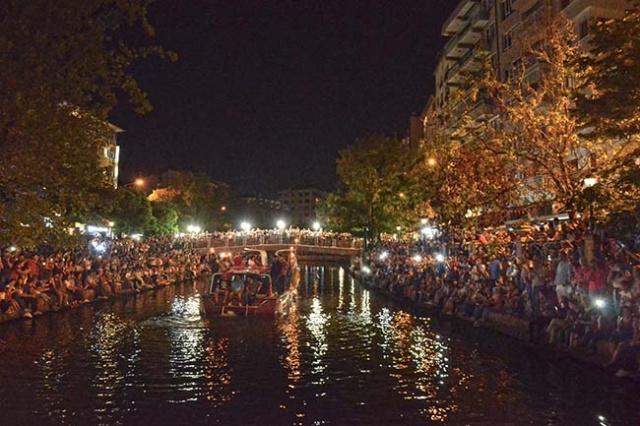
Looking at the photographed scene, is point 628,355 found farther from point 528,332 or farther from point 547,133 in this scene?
point 547,133

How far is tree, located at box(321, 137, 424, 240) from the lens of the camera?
170 feet

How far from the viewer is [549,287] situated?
18594 mm

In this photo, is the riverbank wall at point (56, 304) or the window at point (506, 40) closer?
the riverbank wall at point (56, 304)

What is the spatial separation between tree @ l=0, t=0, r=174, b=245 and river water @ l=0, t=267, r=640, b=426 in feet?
13.5

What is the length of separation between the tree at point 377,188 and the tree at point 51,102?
33535mm

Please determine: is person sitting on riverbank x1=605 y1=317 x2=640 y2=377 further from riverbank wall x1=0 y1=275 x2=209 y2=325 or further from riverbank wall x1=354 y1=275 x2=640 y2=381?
riverbank wall x1=0 y1=275 x2=209 y2=325

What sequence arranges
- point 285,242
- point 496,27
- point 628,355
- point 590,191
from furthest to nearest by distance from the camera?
point 285,242 < point 496,27 < point 590,191 < point 628,355

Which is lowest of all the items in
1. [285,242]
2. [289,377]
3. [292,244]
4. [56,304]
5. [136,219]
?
[289,377]

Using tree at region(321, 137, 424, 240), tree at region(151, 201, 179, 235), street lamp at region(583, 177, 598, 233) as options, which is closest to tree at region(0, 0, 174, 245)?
street lamp at region(583, 177, 598, 233)

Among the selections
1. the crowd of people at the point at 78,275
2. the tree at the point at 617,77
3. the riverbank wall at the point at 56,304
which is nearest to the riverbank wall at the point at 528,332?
the tree at the point at 617,77

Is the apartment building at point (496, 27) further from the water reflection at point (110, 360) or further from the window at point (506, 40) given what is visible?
the water reflection at point (110, 360)

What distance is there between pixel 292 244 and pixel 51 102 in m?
54.5

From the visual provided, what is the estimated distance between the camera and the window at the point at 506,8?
46.6 m

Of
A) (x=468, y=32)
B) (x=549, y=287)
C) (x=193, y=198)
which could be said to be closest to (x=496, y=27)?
(x=468, y=32)
